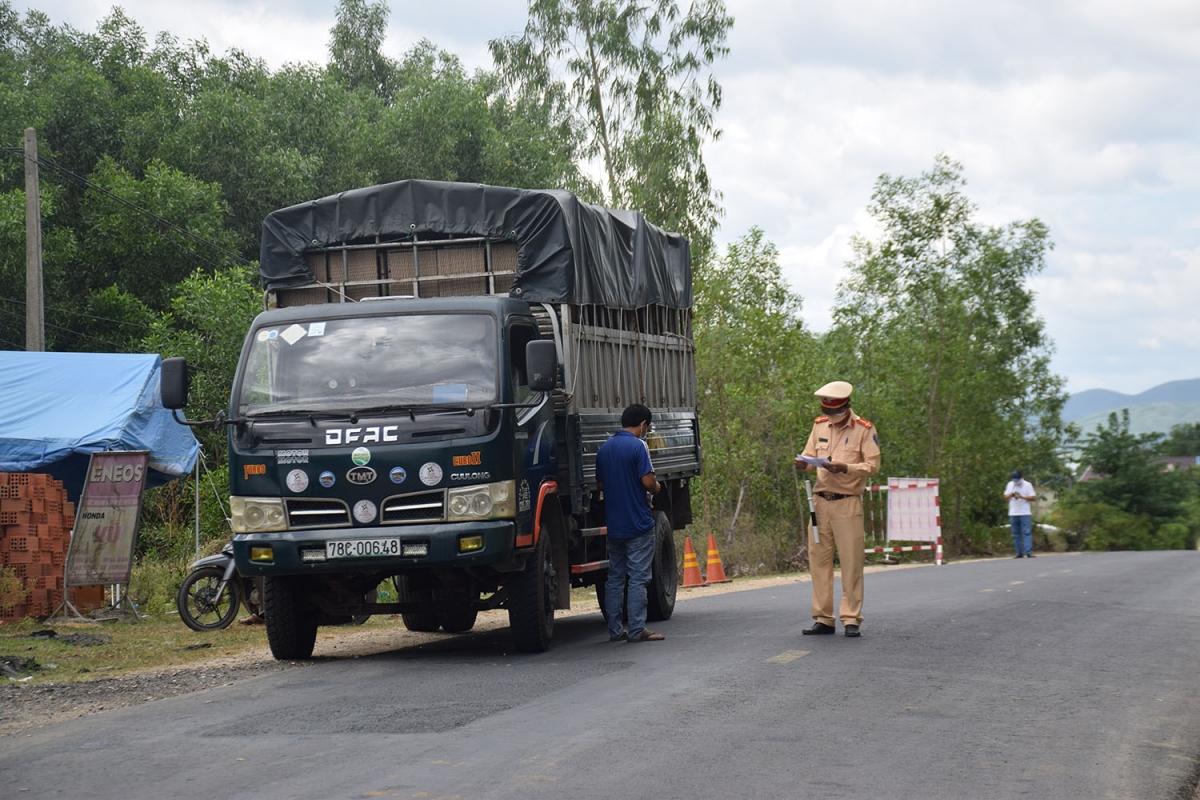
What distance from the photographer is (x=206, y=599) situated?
1538 cm

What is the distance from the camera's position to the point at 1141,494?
49.8 meters

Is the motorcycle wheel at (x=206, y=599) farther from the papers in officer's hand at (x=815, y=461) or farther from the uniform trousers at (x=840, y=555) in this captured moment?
the papers in officer's hand at (x=815, y=461)

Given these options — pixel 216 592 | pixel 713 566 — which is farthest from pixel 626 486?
pixel 713 566

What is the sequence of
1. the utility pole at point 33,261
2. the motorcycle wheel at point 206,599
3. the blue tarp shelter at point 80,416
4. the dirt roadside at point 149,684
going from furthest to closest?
1. the utility pole at point 33,261
2. the blue tarp shelter at point 80,416
3. the motorcycle wheel at point 206,599
4. the dirt roadside at point 149,684

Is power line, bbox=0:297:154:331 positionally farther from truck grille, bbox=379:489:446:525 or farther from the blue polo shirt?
truck grille, bbox=379:489:446:525

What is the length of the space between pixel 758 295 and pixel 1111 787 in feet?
107

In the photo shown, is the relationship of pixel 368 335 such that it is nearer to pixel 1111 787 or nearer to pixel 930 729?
pixel 930 729

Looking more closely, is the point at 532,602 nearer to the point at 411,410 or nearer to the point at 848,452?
the point at 411,410

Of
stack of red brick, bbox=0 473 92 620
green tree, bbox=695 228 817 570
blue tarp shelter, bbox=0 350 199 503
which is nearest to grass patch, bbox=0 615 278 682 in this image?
stack of red brick, bbox=0 473 92 620

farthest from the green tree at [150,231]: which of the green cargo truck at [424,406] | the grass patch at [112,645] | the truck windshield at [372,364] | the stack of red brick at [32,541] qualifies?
the truck windshield at [372,364]

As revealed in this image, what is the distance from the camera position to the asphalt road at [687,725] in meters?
6.07

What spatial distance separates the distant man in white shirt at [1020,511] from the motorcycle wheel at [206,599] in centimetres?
1938

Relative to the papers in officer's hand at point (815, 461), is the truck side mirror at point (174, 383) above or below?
above

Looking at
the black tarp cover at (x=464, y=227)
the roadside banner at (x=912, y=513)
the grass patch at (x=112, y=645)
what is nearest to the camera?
the black tarp cover at (x=464, y=227)
